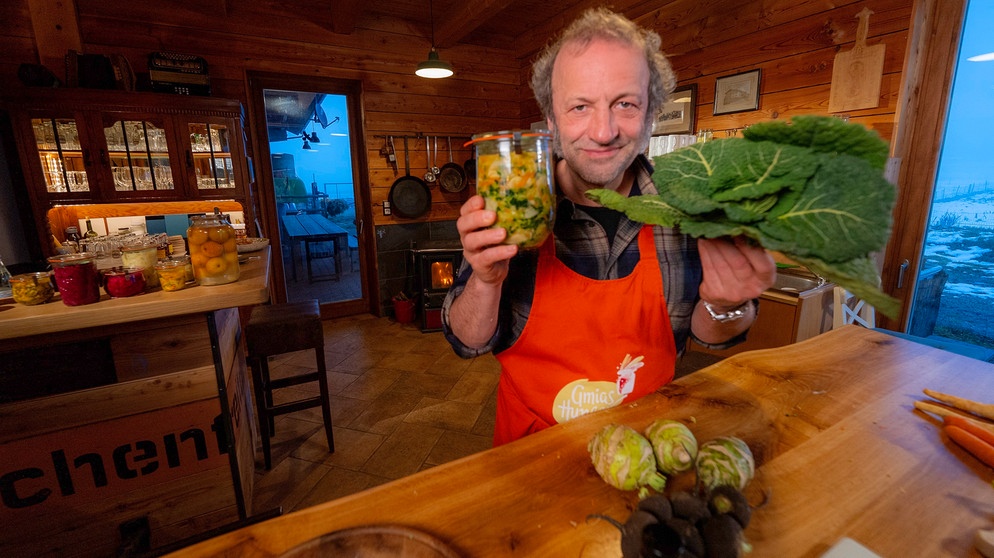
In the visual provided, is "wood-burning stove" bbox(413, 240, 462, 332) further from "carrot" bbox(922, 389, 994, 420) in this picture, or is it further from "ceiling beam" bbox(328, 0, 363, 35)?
"carrot" bbox(922, 389, 994, 420)

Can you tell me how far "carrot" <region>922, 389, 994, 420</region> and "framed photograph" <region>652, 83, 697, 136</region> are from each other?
8.94 feet

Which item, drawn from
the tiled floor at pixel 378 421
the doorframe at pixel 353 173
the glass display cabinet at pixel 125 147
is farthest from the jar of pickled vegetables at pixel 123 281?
the doorframe at pixel 353 173

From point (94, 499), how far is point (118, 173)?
276 cm

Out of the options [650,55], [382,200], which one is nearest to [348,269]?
[382,200]

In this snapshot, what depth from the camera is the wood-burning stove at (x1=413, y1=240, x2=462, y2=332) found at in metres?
4.46

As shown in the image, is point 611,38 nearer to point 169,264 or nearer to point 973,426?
point 973,426

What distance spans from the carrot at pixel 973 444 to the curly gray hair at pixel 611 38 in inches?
39.4

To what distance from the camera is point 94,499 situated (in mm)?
1538

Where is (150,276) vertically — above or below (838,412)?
above

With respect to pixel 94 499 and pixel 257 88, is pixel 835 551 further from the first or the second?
pixel 257 88

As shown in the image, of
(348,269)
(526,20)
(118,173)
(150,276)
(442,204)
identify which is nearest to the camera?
(150,276)

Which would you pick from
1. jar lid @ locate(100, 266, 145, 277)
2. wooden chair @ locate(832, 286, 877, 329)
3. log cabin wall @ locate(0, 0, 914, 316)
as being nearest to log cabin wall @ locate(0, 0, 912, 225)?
log cabin wall @ locate(0, 0, 914, 316)

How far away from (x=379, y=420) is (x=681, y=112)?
10.8 ft

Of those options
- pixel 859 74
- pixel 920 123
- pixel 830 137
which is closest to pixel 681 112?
pixel 859 74
